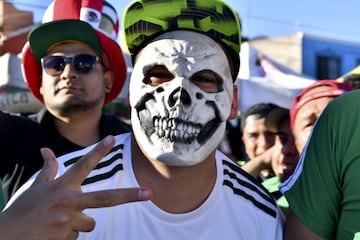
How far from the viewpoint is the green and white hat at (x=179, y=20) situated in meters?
1.84

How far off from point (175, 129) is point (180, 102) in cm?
9

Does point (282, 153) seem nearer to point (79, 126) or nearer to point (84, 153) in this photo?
point (79, 126)

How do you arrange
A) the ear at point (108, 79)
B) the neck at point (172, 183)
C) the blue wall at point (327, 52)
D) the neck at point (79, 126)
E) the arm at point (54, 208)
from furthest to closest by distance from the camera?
the blue wall at point (327, 52) < the ear at point (108, 79) < the neck at point (79, 126) < the neck at point (172, 183) < the arm at point (54, 208)

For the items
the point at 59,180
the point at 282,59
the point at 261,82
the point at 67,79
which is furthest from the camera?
the point at 282,59

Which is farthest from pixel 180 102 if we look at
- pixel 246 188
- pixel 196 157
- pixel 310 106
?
pixel 310 106

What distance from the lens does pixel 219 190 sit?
1872 millimetres

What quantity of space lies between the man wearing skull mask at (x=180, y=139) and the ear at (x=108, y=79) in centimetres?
112

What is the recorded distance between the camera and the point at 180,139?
5.74 ft

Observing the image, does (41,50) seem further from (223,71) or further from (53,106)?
(223,71)

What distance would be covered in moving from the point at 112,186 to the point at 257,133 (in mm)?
2199

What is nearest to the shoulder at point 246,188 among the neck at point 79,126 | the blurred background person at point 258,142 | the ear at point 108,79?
the neck at point 79,126

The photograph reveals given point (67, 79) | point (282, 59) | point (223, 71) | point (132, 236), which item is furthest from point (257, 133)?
point (282, 59)

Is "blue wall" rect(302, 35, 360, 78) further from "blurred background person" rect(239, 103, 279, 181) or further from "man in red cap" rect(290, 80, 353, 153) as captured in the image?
"man in red cap" rect(290, 80, 353, 153)

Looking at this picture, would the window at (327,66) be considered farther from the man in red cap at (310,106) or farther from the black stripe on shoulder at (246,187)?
the black stripe on shoulder at (246,187)
